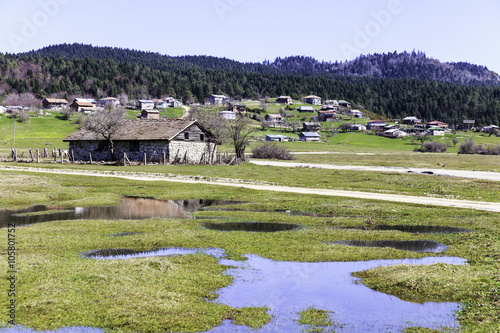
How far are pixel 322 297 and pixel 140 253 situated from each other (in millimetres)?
8508

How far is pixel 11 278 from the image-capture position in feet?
50.2

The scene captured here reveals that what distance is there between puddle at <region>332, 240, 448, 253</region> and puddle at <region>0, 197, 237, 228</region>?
11.8 m

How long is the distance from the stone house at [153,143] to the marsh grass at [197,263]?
35.8 m

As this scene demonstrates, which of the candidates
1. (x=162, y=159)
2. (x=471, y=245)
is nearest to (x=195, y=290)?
(x=471, y=245)

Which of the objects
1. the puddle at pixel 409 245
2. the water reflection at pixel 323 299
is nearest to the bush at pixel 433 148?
the puddle at pixel 409 245

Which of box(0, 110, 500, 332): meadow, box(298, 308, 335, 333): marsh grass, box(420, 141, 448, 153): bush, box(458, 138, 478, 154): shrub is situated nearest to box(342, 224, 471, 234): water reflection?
box(0, 110, 500, 332): meadow

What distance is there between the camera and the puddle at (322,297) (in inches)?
523

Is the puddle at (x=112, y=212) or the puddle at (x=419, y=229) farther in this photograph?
the puddle at (x=112, y=212)

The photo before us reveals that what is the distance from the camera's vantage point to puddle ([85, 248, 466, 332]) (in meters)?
13.3

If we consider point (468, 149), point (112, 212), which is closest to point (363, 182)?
point (112, 212)

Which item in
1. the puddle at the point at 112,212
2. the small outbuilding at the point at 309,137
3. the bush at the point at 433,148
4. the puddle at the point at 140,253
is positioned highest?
the small outbuilding at the point at 309,137

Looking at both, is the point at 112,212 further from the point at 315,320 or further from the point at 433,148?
the point at 433,148

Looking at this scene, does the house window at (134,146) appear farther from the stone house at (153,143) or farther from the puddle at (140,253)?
the puddle at (140,253)

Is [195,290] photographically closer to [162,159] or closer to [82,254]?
[82,254]
